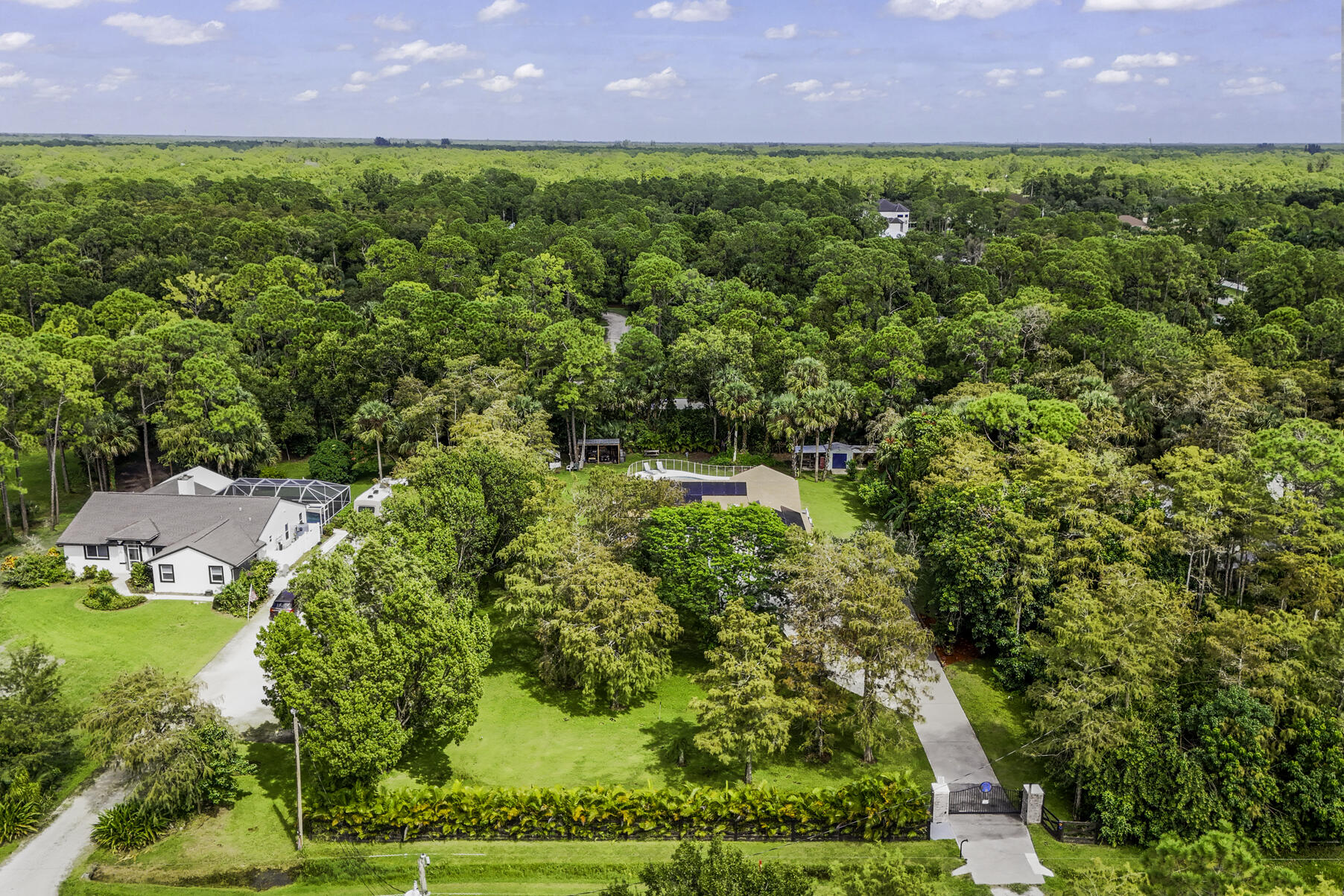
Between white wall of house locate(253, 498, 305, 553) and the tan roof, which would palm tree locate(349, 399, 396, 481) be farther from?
the tan roof

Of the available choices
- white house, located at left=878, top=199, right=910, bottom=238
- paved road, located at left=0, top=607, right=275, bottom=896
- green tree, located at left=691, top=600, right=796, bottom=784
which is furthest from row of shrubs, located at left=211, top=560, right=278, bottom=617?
white house, located at left=878, top=199, right=910, bottom=238

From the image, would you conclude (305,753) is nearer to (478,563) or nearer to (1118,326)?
(478,563)

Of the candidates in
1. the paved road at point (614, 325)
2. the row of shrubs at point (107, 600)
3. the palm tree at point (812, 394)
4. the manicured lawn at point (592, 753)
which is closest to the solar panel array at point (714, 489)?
the palm tree at point (812, 394)

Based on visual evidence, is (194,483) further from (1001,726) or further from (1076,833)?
(1076,833)

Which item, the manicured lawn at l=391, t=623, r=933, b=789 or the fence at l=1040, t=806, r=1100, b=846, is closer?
the fence at l=1040, t=806, r=1100, b=846

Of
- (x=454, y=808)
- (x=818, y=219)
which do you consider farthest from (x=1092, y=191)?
(x=454, y=808)

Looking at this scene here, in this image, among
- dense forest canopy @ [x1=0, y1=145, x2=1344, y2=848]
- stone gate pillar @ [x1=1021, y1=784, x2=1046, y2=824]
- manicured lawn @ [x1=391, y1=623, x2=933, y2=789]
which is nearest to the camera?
stone gate pillar @ [x1=1021, y1=784, x2=1046, y2=824]

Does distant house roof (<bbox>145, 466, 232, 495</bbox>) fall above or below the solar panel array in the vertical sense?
below
